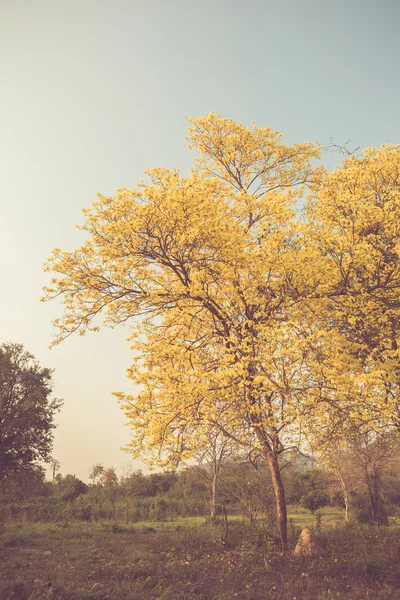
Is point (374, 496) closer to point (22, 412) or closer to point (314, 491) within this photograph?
point (314, 491)

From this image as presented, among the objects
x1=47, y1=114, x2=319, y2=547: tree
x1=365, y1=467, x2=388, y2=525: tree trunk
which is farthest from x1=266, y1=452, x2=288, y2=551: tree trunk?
x1=365, y1=467, x2=388, y2=525: tree trunk

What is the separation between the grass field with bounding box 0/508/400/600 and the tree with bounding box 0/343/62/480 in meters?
7.48

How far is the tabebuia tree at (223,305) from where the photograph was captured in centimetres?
756

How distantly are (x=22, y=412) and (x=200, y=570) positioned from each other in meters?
15.0

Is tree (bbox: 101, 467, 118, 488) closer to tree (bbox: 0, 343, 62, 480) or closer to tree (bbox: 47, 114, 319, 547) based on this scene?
tree (bbox: 0, 343, 62, 480)

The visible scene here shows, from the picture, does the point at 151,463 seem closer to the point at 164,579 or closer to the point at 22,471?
the point at 164,579

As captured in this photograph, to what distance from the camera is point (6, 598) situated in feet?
19.4

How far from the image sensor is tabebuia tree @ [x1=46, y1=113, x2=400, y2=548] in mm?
7559

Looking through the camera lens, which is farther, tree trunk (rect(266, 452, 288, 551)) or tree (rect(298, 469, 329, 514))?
tree (rect(298, 469, 329, 514))

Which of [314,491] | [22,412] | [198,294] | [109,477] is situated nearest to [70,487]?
[109,477]

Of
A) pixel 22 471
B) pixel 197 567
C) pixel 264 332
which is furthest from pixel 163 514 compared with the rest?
pixel 264 332

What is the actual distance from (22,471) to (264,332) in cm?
1822

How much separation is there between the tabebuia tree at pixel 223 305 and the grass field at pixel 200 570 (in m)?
1.69

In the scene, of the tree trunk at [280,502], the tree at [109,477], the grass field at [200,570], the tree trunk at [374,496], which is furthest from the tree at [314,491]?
the tree trunk at [280,502]
